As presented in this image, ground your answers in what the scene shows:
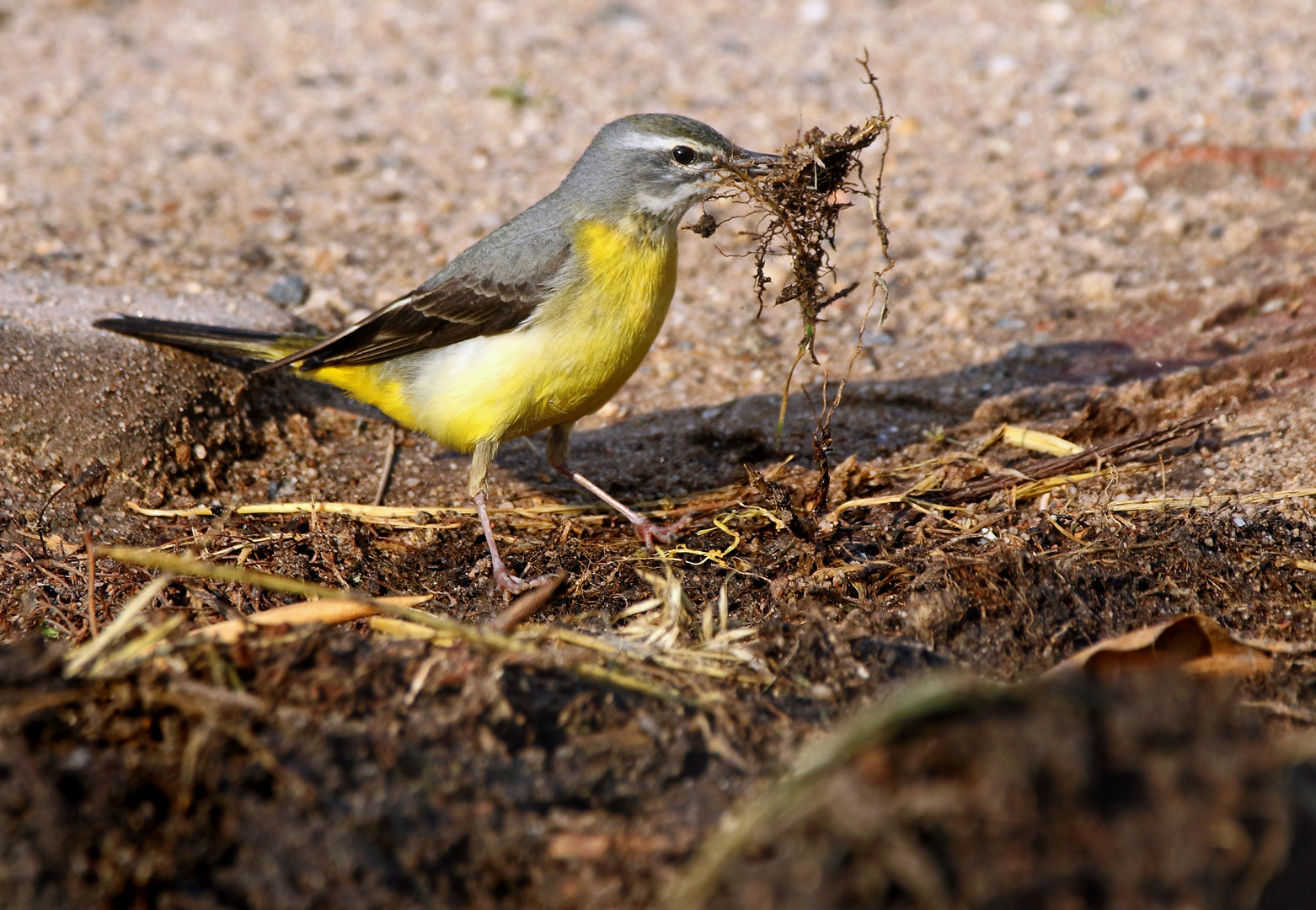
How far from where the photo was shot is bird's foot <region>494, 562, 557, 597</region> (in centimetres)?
508

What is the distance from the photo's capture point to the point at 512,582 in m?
5.13

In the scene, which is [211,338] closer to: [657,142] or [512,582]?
[512,582]

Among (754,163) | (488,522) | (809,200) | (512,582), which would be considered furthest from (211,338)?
(809,200)

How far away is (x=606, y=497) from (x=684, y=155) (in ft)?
5.63

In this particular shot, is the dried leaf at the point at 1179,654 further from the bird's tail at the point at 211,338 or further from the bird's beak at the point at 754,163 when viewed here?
the bird's tail at the point at 211,338

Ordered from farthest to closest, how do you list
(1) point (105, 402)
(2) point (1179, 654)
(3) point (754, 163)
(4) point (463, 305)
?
(1) point (105, 402), (4) point (463, 305), (3) point (754, 163), (2) point (1179, 654)

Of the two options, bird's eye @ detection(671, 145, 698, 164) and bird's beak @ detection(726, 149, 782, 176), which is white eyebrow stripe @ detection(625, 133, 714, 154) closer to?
bird's eye @ detection(671, 145, 698, 164)

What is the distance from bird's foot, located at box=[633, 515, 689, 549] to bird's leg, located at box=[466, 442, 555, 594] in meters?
0.54

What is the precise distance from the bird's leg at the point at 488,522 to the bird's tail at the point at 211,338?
1286mm

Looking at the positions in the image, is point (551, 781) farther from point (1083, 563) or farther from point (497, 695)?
point (1083, 563)

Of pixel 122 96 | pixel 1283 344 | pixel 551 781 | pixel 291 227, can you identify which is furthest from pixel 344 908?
pixel 122 96

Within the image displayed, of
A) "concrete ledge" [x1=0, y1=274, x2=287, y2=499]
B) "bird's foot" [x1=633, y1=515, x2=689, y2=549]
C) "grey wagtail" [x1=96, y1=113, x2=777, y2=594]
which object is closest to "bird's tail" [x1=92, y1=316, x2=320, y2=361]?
"grey wagtail" [x1=96, y1=113, x2=777, y2=594]

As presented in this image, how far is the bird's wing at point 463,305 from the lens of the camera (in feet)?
18.2

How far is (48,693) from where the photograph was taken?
110 inches
